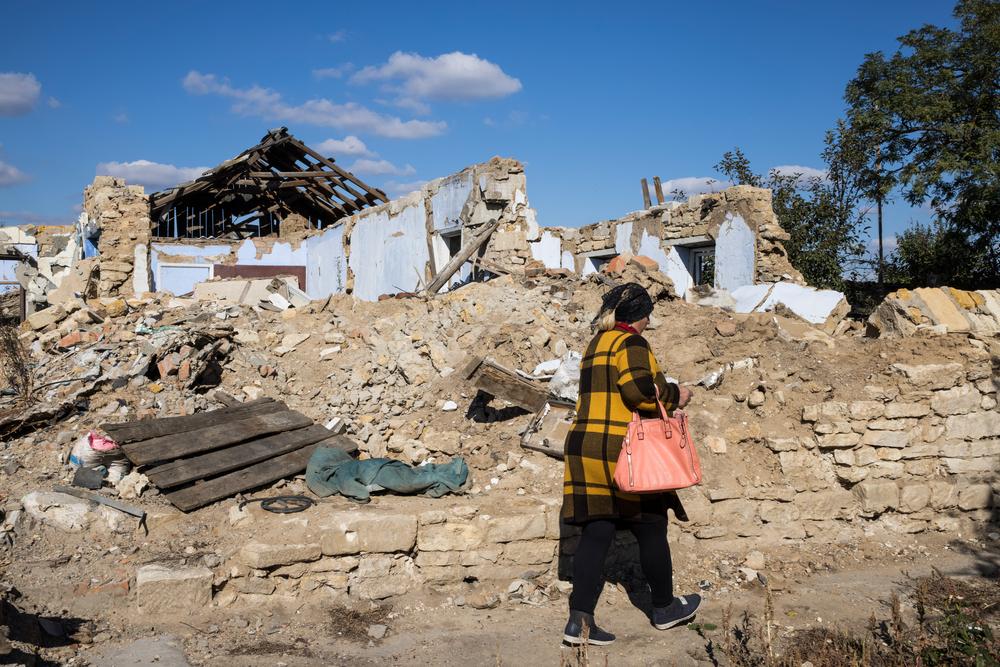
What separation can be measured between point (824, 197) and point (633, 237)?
3.83m

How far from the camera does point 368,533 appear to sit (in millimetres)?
4078

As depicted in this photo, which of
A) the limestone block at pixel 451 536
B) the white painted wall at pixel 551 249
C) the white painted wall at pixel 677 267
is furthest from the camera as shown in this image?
the white painted wall at pixel 551 249

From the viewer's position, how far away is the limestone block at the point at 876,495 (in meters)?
4.94

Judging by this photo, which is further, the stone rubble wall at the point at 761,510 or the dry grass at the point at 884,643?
the stone rubble wall at the point at 761,510

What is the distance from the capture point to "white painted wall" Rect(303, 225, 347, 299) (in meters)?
16.2

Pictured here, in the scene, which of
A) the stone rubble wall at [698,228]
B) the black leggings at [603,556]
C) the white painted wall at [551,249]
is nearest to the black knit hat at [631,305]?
the black leggings at [603,556]

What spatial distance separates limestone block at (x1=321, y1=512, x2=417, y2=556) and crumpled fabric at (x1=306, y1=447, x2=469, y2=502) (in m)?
0.40

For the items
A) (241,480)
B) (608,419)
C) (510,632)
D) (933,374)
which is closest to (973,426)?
(933,374)

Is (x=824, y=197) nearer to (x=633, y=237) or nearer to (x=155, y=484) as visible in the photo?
(x=633, y=237)

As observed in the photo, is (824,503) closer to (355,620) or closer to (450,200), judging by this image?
(355,620)

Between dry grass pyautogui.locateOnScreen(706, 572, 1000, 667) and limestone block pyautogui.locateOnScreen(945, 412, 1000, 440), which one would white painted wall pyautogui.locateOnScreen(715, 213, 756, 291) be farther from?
dry grass pyautogui.locateOnScreen(706, 572, 1000, 667)

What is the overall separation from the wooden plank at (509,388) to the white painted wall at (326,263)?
10.9 meters

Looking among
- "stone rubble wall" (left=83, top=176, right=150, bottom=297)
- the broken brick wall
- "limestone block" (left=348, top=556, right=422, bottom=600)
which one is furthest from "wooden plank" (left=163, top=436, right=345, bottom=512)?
"stone rubble wall" (left=83, top=176, right=150, bottom=297)

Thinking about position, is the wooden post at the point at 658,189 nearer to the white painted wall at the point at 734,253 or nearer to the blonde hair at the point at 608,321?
the white painted wall at the point at 734,253
